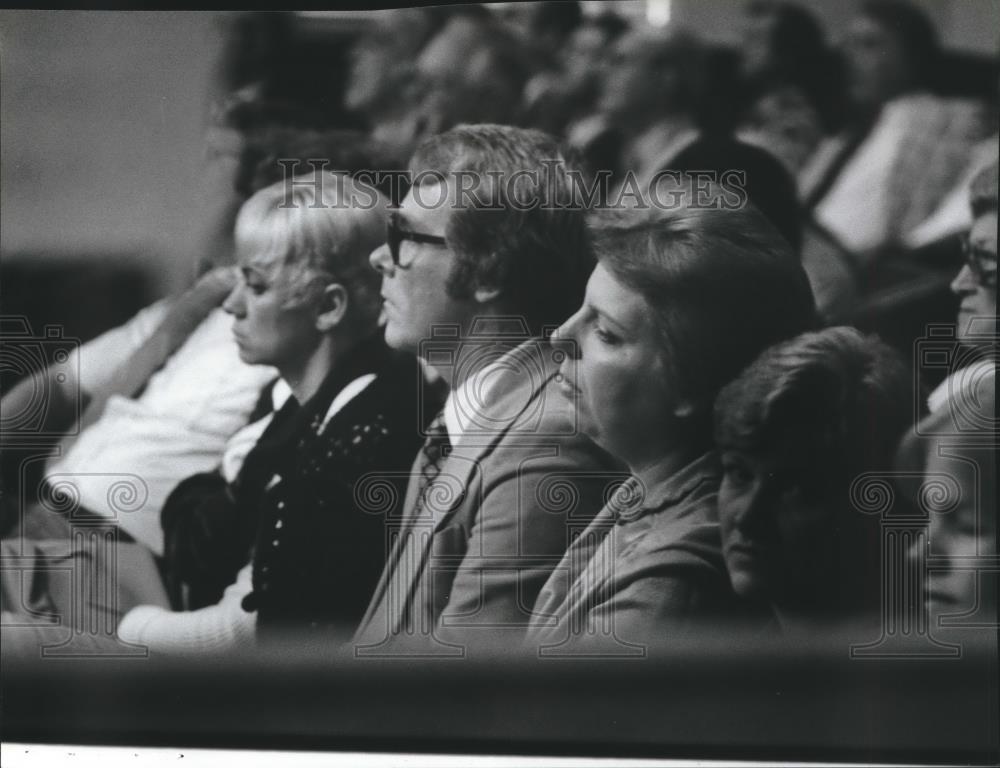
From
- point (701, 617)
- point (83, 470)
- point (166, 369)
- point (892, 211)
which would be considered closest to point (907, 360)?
point (892, 211)

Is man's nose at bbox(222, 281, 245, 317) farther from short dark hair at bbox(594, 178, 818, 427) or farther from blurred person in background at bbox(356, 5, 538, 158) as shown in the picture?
short dark hair at bbox(594, 178, 818, 427)

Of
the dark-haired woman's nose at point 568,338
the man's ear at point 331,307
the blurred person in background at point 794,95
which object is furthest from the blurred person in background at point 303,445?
the blurred person in background at point 794,95

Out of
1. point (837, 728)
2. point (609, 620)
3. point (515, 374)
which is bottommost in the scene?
point (837, 728)

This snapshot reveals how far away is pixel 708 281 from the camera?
3061 millimetres

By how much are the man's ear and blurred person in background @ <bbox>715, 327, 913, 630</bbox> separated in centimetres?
107

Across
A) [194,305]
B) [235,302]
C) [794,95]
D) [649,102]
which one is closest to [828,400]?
[794,95]

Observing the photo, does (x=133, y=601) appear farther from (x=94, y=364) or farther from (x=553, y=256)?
(x=553, y=256)

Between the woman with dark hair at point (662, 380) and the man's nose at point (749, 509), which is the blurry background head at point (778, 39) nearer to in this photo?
the woman with dark hair at point (662, 380)

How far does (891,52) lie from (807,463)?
1111mm

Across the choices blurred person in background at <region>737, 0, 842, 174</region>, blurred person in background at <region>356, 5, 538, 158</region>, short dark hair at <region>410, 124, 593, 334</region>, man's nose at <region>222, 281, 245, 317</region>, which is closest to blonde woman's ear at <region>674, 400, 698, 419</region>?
short dark hair at <region>410, 124, 593, 334</region>

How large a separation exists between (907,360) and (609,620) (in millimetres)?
1057

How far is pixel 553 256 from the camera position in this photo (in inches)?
123

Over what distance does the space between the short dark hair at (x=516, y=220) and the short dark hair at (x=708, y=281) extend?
0.12 meters

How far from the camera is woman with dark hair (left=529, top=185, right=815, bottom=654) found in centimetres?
306
